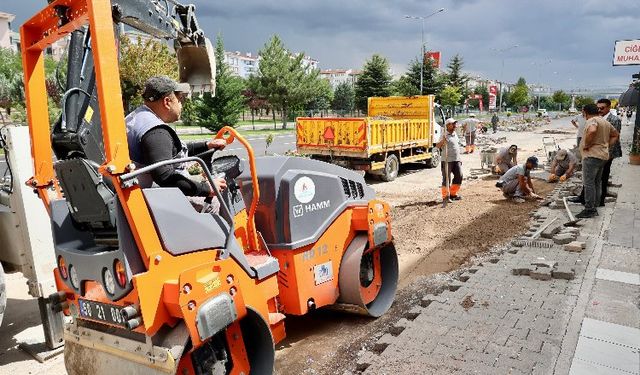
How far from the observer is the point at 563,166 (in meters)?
12.0

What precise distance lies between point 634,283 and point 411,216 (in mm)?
4437

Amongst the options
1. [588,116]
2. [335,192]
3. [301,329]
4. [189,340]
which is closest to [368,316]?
[301,329]

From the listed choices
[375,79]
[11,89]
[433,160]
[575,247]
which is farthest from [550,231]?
[375,79]

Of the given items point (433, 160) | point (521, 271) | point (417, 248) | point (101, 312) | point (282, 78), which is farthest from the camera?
point (282, 78)

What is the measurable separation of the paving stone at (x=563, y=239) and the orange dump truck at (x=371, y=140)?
642 centimetres

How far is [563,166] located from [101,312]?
11939mm

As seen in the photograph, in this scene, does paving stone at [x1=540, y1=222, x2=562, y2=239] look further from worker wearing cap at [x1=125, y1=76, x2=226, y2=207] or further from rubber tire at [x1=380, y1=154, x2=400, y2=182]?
rubber tire at [x1=380, y1=154, x2=400, y2=182]

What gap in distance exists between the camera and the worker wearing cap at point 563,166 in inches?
462

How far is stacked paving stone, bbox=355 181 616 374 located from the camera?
331 cm

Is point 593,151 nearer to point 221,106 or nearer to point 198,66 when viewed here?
point 198,66

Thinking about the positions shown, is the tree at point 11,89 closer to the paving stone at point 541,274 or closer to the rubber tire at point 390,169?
the rubber tire at point 390,169

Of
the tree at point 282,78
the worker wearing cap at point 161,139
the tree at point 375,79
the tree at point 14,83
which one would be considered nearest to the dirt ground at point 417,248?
the worker wearing cap at point 161,139

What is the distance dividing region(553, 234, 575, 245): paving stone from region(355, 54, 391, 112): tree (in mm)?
37108

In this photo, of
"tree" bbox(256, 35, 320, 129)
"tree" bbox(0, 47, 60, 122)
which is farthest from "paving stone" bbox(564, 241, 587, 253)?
"tree" bbox(256, 35, 320, 129)
